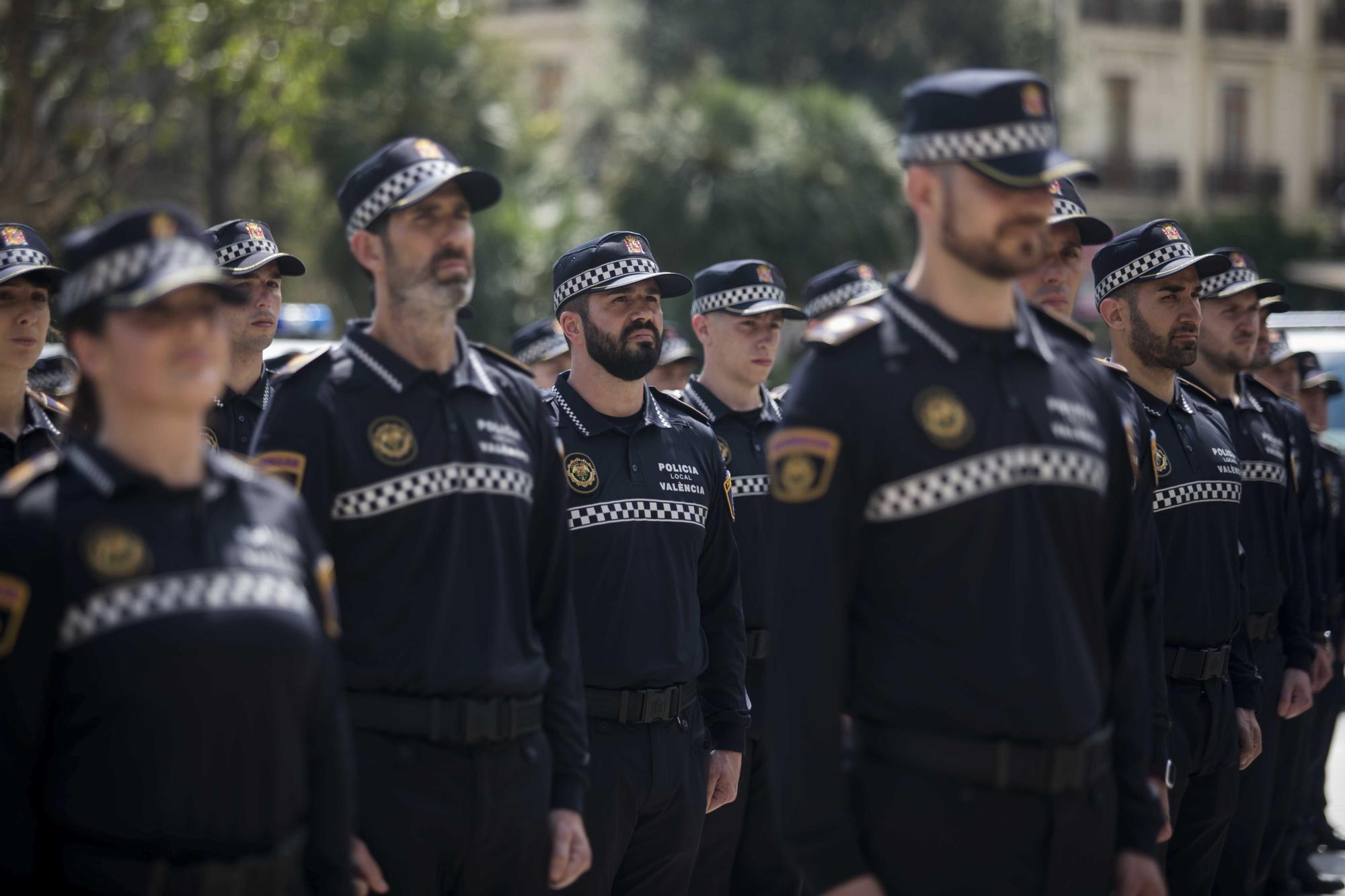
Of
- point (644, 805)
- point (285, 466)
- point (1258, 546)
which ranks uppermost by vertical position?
point (285, 466)

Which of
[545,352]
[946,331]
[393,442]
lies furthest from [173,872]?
[545,352]

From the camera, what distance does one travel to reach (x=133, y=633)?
3.29 meters

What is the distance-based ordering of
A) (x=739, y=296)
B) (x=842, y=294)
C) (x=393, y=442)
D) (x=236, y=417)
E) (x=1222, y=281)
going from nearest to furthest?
(x=393, y=442) < (x=236, y=417) < (x=1222, y=281) < (x=739, y=296) < (x=842, y=294)

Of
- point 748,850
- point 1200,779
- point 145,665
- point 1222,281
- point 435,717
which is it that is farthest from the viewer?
point 1222,281

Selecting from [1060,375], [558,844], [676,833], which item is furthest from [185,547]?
[676,833]

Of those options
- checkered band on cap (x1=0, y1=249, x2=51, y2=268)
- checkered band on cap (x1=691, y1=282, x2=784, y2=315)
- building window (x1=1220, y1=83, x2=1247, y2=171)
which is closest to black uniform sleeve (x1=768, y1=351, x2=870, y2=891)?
checkered band on cap (x1=0, y1=249, x2=51, y2=268)

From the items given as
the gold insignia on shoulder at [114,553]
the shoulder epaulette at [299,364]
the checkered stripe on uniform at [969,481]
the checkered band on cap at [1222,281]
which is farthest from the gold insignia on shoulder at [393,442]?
the checkered band on cap at [1222,281]

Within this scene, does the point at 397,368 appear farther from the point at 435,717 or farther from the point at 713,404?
the point at 713,404

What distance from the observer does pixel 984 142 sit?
12.4 ft

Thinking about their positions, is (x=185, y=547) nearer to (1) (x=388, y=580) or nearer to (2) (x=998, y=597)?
(1) (x=388, y=580)

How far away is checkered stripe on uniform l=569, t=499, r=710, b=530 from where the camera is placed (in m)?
5.82

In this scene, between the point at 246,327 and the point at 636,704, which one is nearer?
the point at 636,704

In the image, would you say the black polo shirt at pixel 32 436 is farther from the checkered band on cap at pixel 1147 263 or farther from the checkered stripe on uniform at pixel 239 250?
the checkered band on cap at pixel 1147 263

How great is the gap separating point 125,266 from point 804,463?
1533mm
